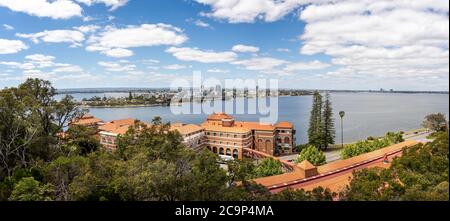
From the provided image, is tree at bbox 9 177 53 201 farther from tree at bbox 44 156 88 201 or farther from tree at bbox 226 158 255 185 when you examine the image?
tree at bbox 226 158 255 185

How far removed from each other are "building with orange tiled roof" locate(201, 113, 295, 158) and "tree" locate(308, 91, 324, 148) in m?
1.20

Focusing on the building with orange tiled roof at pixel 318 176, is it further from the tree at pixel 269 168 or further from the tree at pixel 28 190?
the tree at pixel 28 190

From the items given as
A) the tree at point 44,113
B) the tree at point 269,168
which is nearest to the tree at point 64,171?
the tree at point 44,113

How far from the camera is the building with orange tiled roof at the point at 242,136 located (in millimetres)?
14141

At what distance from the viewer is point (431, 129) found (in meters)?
15.6

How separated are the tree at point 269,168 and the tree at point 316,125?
8019 mm

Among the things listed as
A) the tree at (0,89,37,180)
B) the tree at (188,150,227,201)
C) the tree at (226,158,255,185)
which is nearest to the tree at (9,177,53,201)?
A: the tree at (188,150,227,201)

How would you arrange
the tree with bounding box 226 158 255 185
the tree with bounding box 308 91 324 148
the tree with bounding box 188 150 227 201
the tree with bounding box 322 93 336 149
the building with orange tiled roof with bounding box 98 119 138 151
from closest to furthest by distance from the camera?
the tree with bounding box 188 150 227 201
the tree with bounding box 226 158 255 185
the building with orange tiled roof with bounding box 98 119 138 151
the tree with bounding box 308 91 324 148
the tree with bounding box 322 93 336 149

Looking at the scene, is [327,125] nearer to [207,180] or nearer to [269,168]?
[269,168]

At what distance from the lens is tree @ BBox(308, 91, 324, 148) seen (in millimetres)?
16938
